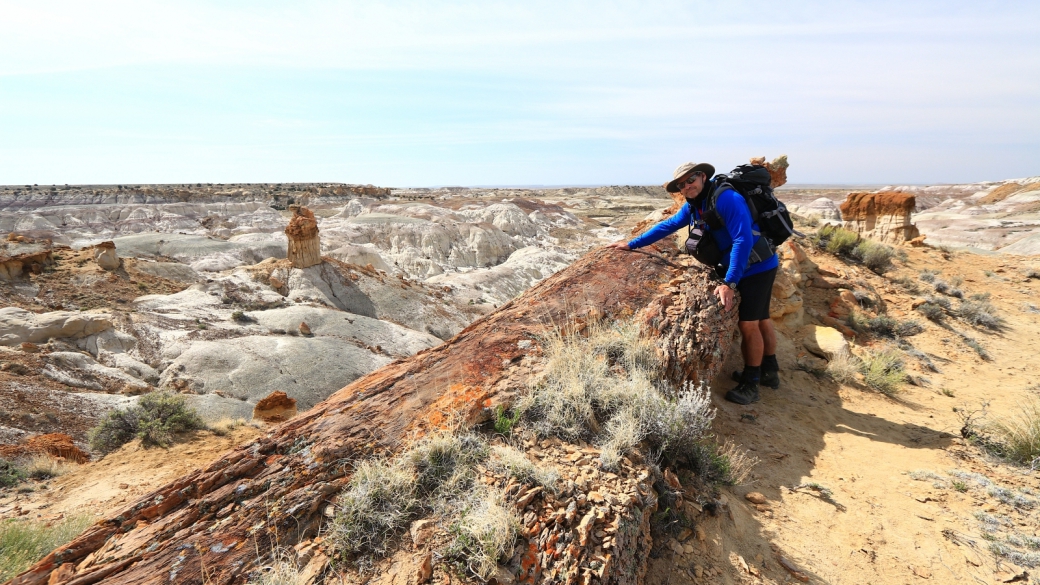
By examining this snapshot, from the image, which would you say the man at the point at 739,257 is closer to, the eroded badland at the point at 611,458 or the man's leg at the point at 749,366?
the man's leg at the point at 749,366

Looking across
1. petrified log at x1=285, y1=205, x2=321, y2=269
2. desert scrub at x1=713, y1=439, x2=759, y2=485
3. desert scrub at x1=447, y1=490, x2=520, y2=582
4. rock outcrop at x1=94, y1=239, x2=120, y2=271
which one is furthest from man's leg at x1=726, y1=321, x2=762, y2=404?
rock outcrop at x1=94, y1=239, x2=120, y2=271

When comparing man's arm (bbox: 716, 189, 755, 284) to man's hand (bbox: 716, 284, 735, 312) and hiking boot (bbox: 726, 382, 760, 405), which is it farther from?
hiking boot (bbox: 726, 382, 760, 405)

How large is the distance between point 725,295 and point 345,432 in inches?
119

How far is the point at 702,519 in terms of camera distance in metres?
2.51

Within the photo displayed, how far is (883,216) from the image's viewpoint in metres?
15.8

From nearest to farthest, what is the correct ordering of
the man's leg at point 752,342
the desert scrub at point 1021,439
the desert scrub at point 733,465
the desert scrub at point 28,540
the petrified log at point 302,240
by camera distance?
the desert scrub at point 733,465 < the desert scrub at point 28,540 < the desert scrub at point 1021,439 < the man's leg at point 752,342 < the petrified log at point 302,240

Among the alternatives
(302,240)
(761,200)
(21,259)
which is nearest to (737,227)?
(761,200)

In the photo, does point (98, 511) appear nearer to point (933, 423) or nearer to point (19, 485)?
point (19, 485)

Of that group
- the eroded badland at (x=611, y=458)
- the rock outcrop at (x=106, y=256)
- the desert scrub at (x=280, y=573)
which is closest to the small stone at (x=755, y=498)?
the eroded badland at (x=611, y=458)

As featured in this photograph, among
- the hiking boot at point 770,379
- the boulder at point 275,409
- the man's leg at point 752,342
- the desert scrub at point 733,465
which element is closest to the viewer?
the desert scrub at point 733,465

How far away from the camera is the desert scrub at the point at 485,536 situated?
5.96ft

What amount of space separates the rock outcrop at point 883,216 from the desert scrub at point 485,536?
59.3 feet

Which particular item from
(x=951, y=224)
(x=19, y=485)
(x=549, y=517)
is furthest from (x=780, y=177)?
(x=951, y=224)

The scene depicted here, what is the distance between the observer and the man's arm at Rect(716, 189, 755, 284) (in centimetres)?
368
